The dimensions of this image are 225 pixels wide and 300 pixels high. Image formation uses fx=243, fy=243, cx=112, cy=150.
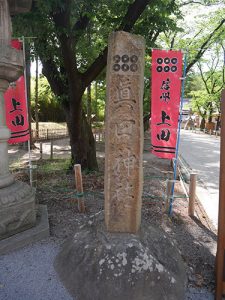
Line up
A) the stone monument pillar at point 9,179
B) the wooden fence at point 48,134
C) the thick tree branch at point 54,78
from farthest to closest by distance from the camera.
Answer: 1. the wooden fence at point 48,134
2. the thick tree branch at point 54,78
3. the stone monument pillar at point 9,179

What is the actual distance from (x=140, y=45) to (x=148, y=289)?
3.02 meters

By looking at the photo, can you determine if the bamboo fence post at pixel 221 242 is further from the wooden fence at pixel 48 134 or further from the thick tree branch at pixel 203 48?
the wooden fence at pixel 48 134

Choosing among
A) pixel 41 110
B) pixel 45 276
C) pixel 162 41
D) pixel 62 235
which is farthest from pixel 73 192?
pixel 41 110

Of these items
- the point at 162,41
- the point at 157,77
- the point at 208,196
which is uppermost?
the point at 162,41

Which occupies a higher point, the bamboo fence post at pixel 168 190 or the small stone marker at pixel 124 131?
the small stone marker at pixel 124 131

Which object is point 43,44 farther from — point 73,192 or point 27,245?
point 27,245

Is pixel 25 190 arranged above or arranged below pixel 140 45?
below

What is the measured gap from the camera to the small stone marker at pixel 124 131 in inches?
119

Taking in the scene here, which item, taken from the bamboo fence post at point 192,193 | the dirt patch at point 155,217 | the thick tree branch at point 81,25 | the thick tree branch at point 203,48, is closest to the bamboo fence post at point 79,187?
the dirt patch at point 155,217

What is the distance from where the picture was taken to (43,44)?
6504 mm

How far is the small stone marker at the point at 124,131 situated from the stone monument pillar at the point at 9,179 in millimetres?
1495

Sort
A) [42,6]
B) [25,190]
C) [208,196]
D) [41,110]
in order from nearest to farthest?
[25,190], [42,6], [208,196], [41,110]

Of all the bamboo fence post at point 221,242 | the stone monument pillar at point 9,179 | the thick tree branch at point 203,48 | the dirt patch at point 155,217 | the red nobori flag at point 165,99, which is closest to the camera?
the bamboo fence post at point 221,242

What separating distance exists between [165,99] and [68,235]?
3.30 m
